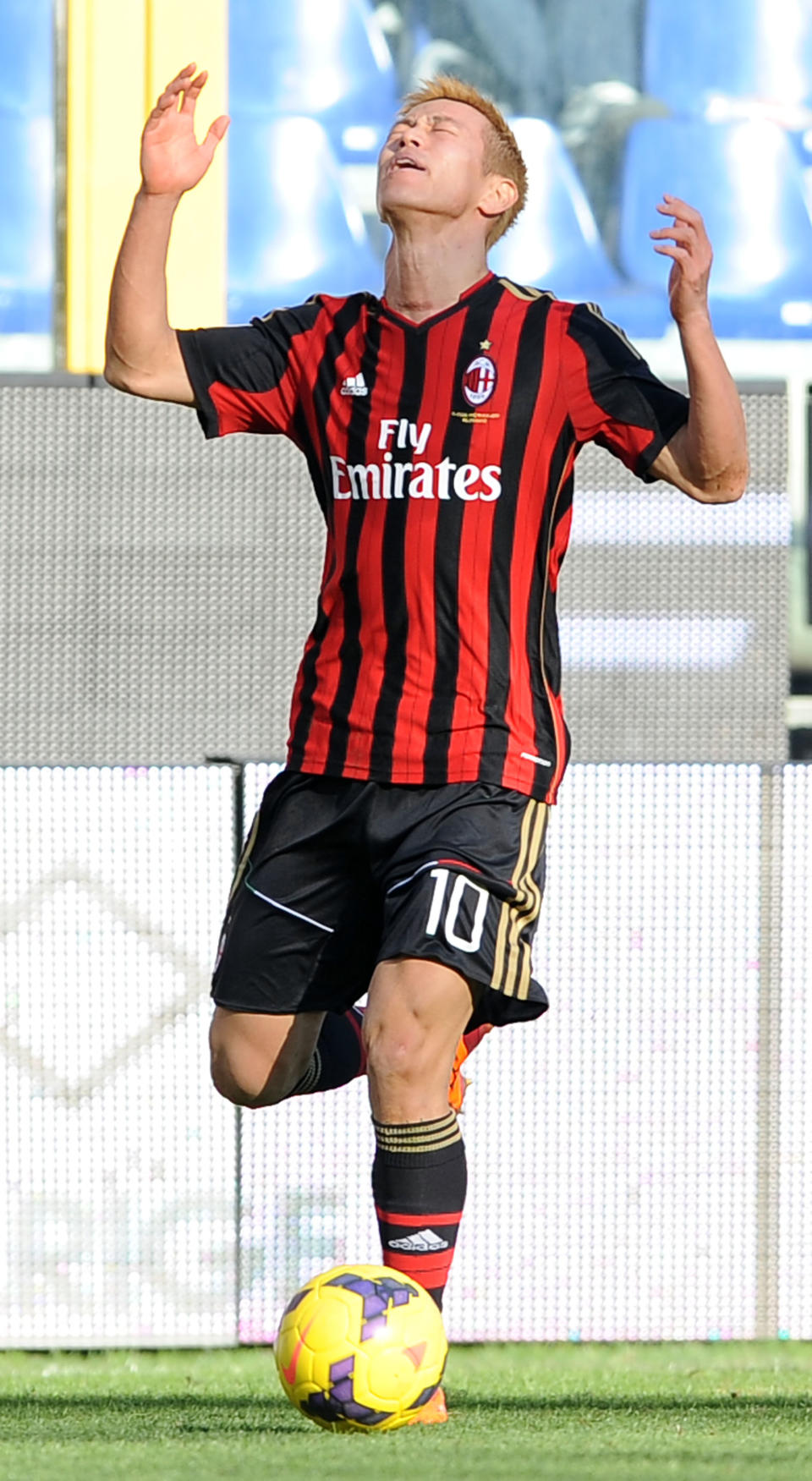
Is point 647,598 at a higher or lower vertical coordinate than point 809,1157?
higher

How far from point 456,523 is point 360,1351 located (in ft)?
4.16

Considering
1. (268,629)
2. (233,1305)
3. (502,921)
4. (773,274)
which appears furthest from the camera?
(773,274)

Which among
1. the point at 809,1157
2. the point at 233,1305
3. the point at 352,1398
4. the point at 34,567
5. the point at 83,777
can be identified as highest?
the point at 34,567

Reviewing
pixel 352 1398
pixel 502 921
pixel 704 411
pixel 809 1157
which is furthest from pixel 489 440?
pixel 809 1157

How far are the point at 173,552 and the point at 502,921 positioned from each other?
95.8 inches

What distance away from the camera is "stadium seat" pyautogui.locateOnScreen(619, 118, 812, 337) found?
7.06 metres

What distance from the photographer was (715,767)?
16.3 feet

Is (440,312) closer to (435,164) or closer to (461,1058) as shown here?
(435,164)

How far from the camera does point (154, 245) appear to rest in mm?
3598

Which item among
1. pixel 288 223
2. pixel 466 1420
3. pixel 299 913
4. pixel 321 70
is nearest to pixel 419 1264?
pixel 466 1420

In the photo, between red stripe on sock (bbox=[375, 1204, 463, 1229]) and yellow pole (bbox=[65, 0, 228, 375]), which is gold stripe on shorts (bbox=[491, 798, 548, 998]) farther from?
yellow pole (bbox=[65, 0, 228, 375])

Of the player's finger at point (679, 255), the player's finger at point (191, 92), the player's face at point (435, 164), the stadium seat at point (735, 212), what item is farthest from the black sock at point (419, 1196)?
the stadium seat at point (735, 212)

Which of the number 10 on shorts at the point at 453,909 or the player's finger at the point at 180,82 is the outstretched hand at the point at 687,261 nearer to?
the player's finger at the point at 180,82

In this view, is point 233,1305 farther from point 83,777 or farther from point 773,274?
point 773,274
